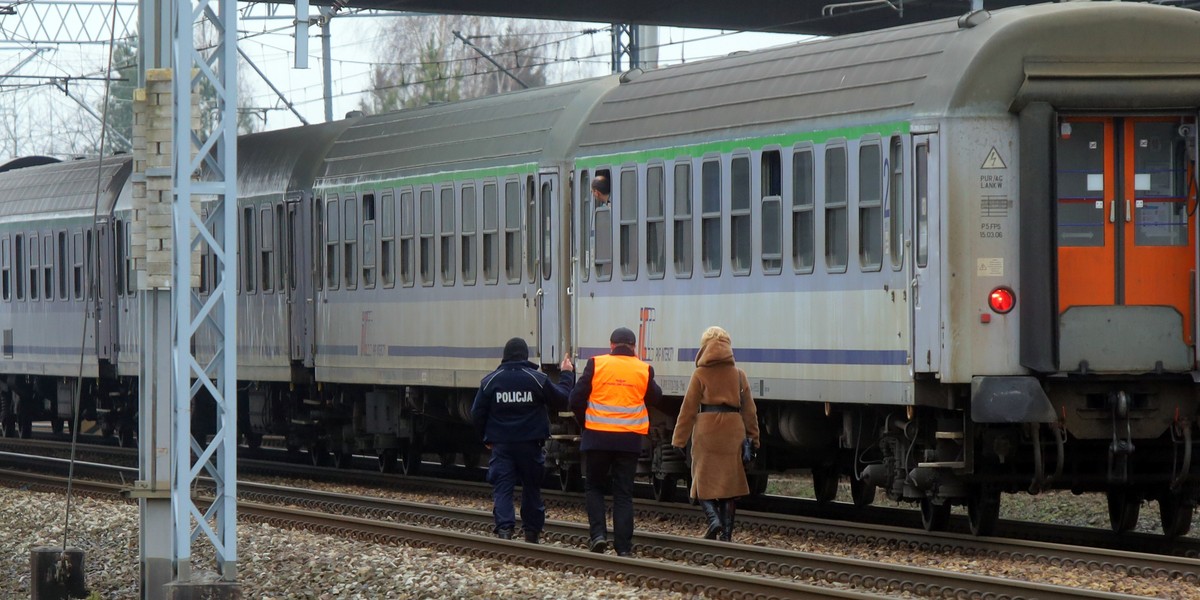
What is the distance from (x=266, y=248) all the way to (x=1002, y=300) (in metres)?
12.6

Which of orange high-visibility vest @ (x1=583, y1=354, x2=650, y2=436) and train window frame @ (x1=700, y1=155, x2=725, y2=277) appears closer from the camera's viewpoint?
orange high-visibility vest @ (x1=583, y1=354, x2=650, y2=436)

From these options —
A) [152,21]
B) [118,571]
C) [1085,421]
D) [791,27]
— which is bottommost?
[118,571]

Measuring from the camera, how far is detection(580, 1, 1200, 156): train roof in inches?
542

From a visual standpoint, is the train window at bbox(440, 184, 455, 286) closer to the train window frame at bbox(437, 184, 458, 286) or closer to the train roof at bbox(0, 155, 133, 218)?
the train window frame at bbox(437, 184, 458, 286)

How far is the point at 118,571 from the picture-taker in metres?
14.3

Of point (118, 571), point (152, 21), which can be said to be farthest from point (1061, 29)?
point (118, 571)

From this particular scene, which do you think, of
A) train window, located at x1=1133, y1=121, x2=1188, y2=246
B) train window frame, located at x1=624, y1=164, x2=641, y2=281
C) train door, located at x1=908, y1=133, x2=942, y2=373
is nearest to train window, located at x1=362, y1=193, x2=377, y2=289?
train window frame, located at x1=624, y1=164, x2=641, y2=281

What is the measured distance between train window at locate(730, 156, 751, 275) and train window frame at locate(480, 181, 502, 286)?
4.06m

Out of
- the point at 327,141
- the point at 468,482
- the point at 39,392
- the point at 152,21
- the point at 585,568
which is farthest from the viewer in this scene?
the point at 39,392

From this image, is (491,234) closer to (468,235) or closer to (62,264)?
(468,235)

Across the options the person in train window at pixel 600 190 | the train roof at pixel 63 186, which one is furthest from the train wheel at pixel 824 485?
the train roof at pixel 63 186

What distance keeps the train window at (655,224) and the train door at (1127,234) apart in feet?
13.4

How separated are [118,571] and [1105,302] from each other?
7.16m

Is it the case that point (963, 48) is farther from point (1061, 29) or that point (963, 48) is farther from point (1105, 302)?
point (1105, 302)
